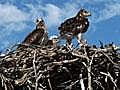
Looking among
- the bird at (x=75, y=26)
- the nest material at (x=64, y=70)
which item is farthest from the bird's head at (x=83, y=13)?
the nest material at (x=64, y=70)

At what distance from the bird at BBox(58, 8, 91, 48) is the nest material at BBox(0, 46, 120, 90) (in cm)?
A: 241

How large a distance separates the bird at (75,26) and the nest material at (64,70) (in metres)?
2.41

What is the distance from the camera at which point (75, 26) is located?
9.61 m

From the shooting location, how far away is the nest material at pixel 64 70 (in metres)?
6.36

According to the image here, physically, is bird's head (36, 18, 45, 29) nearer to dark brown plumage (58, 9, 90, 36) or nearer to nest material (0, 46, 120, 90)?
dark brown plumage (58, 9, 90, 36)

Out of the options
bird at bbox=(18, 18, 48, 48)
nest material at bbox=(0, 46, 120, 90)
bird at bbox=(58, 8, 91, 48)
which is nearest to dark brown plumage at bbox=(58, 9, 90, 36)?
bird at bbox=(58, 8, 91, 48)

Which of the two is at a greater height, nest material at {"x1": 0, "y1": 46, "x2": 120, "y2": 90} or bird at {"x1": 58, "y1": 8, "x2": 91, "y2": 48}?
bird at {"x1": 58, "y1": 8, "x2": 91, "y2": 48}

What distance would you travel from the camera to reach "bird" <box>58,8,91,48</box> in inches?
365

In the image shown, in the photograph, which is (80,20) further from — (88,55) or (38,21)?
(88,55)

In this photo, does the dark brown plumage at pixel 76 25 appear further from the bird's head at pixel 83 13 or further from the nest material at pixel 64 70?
the nest material at pixel 64 70

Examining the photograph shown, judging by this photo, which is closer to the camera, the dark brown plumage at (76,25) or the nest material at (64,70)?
the nest material at (64,70)

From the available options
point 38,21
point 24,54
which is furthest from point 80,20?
point 24,54

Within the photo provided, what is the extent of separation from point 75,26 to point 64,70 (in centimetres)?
319

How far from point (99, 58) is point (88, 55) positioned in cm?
14
